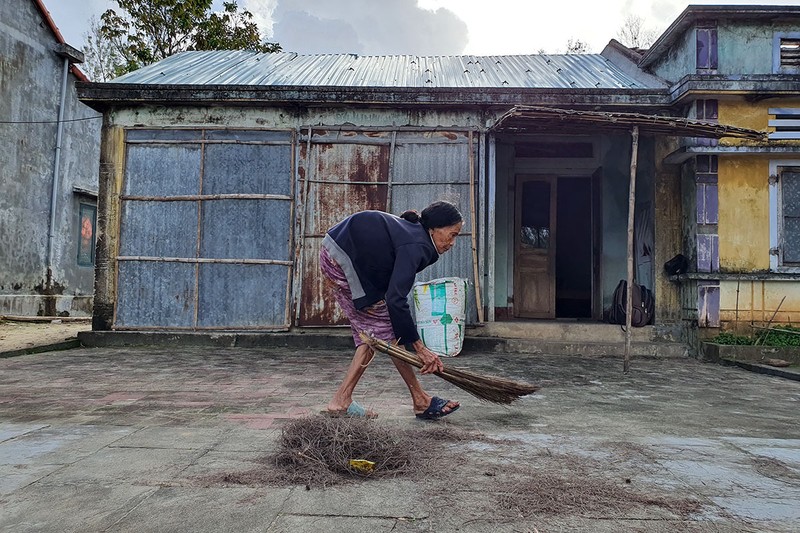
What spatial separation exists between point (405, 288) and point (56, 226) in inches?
512

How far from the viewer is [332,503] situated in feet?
7.10

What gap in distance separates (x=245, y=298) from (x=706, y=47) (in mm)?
7074

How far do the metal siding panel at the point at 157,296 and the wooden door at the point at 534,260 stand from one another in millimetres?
5280

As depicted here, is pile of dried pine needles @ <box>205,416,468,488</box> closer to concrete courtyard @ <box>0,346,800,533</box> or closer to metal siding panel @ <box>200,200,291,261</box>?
concrete courtyard @ <box>0,346,800,533</box>

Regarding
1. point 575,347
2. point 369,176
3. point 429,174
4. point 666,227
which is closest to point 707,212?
point 666,227

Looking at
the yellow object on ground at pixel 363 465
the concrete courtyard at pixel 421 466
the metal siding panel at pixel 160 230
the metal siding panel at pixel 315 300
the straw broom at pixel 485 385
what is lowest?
the concrete courtyard at pixel 421 466

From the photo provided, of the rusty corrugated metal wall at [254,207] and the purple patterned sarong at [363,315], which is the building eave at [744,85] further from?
the purple patterned sarong at [363,315]

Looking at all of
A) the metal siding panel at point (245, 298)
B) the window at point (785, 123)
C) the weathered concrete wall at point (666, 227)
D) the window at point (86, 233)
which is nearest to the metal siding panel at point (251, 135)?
the metal siding panel at point (245, 298)

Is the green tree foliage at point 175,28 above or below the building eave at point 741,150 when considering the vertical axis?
above

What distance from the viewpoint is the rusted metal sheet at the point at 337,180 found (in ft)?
25.3

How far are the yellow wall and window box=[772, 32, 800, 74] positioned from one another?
131 centimetres

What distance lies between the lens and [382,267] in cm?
330


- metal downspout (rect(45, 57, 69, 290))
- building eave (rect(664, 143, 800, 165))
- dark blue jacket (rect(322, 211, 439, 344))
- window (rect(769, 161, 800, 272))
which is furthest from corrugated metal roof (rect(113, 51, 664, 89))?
dark blue jacket (rect(322, 211, 439, 344))

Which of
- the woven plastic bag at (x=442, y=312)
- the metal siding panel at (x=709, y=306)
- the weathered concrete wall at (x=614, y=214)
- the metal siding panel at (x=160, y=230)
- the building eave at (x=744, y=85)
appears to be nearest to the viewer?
the woven plastic bag at (x=442, y=312)
